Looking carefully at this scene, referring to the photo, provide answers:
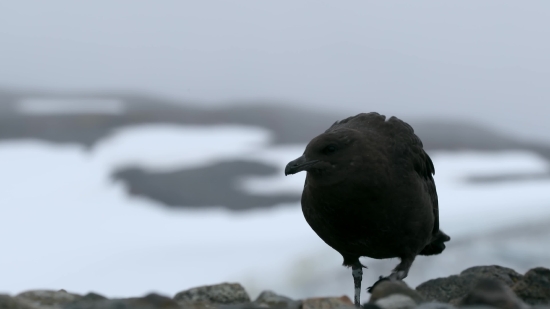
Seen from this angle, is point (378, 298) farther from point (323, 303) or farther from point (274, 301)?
point (274, 301)

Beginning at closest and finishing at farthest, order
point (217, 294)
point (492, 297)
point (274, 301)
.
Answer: point (492, 297)
point (274, 301)
point (217, 294)

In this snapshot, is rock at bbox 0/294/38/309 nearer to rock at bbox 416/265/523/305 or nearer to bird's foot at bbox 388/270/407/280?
bird's foot at bbox 388/270/407/280

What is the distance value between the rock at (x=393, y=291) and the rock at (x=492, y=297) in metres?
0.42

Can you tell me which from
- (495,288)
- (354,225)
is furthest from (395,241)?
(495,288)

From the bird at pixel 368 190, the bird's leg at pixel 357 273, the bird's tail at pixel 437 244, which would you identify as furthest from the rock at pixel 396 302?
the bird's tail at pixel 437 244

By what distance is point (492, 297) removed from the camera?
4.90m

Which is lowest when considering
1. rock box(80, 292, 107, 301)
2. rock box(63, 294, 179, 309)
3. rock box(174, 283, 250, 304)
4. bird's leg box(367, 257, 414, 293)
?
rock box(63, 294, 179, 309)

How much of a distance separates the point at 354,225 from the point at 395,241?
22.1 inches

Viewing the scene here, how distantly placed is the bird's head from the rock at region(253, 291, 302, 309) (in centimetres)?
142

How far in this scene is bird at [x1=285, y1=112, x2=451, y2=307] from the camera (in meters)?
7.04

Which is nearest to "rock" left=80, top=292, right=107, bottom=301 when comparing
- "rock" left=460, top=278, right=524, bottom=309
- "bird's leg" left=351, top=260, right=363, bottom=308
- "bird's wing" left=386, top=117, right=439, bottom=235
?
"rock" left=460, top=278, right=524, bottom=309

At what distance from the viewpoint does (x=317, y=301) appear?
5.75 meters

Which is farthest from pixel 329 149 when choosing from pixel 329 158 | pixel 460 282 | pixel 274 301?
pixel 460 282

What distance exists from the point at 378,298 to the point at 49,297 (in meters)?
2.84
